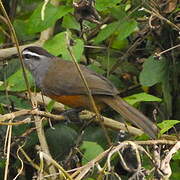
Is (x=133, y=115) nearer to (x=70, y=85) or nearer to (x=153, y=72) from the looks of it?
(x=153, y=72)

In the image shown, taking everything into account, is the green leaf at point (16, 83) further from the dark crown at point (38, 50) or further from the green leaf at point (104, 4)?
the green leaf at point (104, 4)

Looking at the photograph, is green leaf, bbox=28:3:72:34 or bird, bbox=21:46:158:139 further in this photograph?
bird, bbox=21:46:158:139

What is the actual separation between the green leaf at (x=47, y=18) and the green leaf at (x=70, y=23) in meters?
0.11

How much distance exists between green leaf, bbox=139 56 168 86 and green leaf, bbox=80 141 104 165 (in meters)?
0.65

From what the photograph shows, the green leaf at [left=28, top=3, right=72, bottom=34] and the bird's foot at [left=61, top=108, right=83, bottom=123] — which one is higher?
the green leaf at [left=28, top=3, right=72, bottom=34]

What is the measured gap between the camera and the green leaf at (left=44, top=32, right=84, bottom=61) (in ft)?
14.3

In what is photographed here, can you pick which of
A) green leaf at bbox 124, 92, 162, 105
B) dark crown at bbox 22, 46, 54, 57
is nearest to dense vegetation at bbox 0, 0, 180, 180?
green leaf at bbox 124, 92, 162, 105

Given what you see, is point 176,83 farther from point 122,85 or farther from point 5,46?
point 5,46

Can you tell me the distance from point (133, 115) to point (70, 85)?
2.68ft

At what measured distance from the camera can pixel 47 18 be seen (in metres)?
4.50

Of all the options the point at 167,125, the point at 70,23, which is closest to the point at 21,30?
the point at 70,23

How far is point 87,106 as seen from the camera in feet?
15.8

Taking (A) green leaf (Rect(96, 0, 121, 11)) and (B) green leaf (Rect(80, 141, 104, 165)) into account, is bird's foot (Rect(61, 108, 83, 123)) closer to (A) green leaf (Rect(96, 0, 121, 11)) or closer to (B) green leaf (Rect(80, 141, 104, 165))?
(B) green leaf (Rect(80, 141, 104, 165))

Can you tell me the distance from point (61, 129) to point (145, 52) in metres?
0.91
